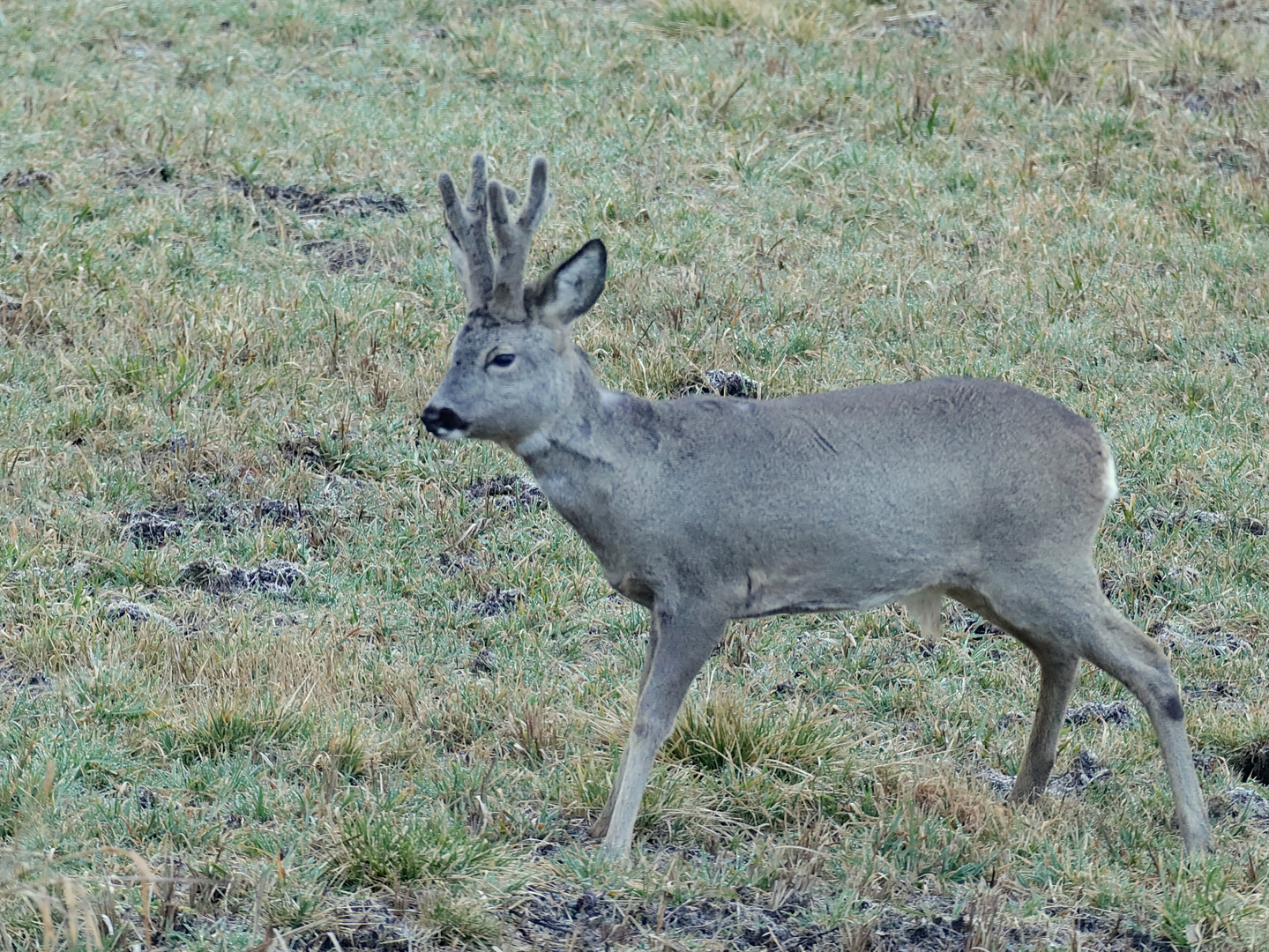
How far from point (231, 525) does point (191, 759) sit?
1975 millimetres

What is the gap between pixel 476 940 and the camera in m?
4.35

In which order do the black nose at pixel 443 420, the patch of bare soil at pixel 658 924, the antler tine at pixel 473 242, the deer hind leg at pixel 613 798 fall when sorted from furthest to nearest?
the deer hind leg at pixel 613 798 → the antler tine at pixel 473 242 → the black nose at pixel 443 420 → the patch of bare soil at pixel 658 924

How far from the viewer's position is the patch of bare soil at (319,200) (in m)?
10.2

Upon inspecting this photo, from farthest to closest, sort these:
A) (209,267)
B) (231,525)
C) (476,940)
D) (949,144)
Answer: (949,144)
(209,267)
(231,525)
(476,940)

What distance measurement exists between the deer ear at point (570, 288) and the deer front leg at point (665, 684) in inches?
34.6

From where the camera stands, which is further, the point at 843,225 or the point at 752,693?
the point at 843,225

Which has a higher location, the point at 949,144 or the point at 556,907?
the point at 949,144

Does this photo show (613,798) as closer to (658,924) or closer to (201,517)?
(658,924)

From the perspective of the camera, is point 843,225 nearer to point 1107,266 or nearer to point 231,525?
point 1107,266

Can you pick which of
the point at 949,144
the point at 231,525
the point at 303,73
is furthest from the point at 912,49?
the point at 231,525

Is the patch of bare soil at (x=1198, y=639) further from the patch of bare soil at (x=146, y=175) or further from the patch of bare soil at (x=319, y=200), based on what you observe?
the patch of bare soil at (x=146, y=175)

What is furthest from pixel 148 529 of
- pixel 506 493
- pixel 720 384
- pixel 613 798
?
pixel 613 798

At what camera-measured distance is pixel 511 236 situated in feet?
15.8

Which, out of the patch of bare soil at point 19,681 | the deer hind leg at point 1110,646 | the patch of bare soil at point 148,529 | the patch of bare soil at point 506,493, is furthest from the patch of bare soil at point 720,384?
the patch of bare soil at point 19,681
